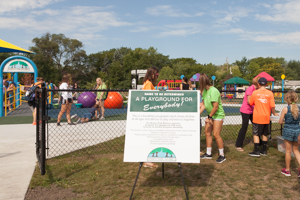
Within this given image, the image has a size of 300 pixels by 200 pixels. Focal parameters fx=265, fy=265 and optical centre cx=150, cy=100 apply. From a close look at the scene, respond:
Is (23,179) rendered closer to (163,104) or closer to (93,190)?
(93,190)

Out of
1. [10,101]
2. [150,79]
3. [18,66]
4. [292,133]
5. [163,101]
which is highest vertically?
[18,66]

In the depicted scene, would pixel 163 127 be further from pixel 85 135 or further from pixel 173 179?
pixel 85 135

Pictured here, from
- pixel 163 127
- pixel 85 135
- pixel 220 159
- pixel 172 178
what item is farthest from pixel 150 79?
pixel 85 135

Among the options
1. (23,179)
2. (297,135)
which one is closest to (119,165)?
(23,179)

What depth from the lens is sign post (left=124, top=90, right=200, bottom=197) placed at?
3486mm

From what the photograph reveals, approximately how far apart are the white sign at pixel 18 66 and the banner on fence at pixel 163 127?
44.6ft

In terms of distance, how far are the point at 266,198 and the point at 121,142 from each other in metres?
4.05

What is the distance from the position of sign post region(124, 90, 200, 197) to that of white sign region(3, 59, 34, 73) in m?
13.6

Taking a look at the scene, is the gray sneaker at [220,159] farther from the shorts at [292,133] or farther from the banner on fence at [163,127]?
the banner on fence at [163,127]

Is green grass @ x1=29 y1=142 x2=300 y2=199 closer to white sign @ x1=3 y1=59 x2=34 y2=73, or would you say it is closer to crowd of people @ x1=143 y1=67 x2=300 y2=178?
crowd of people @ x1=143 y1=67 x2=300 y2=178

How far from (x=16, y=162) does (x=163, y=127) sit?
3371mm

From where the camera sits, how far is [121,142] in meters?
6.97

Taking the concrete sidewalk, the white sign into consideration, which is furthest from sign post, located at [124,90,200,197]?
the white sign

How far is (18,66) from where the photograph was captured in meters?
15.2
